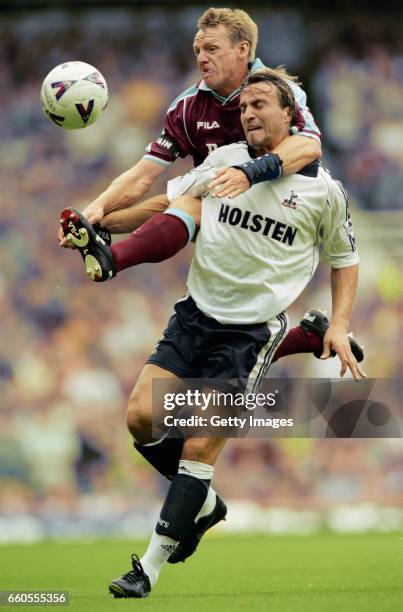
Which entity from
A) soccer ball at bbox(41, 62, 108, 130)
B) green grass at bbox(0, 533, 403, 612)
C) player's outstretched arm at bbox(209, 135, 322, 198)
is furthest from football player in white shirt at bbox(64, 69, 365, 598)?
soccer ball at bbox(41, 62, 108, 130)

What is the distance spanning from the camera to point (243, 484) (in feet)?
40.0

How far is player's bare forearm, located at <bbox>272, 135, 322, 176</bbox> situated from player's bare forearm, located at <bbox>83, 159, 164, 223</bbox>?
3.15 ft

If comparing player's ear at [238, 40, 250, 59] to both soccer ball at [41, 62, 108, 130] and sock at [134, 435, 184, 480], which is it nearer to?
soccer ball at [41, 62, 108, 130]

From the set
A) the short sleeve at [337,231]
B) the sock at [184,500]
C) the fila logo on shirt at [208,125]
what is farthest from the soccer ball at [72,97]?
the sock at [184,500]

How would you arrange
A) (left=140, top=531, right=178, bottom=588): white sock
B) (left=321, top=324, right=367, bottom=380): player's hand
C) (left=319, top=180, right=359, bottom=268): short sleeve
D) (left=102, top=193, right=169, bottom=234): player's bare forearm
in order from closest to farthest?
1. (left=140, top=531, right=178, bottom=588): white sock
2. (left=321, top=324, right=367, bottom=380): player's hand
3. (left=319, top=180, right=359, bottom=268): short sleeve
4. (left=102, top=193, right=169, bottom=234): player's bare forearm

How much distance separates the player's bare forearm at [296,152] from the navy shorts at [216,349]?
0.81 meters

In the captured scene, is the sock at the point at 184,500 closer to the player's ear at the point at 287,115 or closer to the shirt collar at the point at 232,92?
the player's ear at the point at 287,115

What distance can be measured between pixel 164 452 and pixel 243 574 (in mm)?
1459

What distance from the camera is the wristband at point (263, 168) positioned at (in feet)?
18.3

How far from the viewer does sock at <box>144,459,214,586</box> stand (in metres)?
5.58

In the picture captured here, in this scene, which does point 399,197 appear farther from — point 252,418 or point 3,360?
point 252,418

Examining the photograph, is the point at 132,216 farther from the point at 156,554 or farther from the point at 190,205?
the point at 156,554

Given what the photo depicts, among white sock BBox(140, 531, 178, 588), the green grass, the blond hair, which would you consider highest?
the blond hair

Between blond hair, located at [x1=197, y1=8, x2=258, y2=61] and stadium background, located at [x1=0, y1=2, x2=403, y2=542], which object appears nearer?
blond hair, located at [x1=197, y1=8, x2=258, y2=61]
